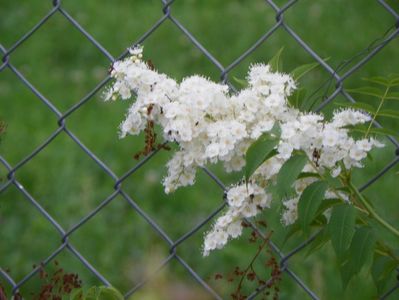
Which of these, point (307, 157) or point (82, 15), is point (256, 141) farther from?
point (82, 15)

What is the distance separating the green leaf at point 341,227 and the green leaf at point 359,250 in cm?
4

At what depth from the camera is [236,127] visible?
1.59 m

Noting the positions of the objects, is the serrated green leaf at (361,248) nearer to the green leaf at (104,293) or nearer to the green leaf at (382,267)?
the green leaf at (382,267)

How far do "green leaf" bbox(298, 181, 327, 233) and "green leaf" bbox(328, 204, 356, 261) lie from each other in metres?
0.03

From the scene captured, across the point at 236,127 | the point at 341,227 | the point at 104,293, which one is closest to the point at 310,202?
the point at 341,227

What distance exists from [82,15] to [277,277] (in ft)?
10.4

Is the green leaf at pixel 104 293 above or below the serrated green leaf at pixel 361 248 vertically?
above

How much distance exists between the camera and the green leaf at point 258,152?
1.53 metres

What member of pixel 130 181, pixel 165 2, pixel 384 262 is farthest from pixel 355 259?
pixel 130 181

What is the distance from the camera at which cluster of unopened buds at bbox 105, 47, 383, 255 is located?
5.16ft

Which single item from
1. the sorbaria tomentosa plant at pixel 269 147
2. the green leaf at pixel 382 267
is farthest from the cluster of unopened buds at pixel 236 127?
the green leaf at pixel 382 267

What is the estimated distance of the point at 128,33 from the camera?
4.57 metres

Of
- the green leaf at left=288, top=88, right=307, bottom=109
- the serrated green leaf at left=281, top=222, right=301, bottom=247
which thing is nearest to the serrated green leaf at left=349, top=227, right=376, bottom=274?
the serrated green leaf at left=281, top=222, right=301, bottom=247

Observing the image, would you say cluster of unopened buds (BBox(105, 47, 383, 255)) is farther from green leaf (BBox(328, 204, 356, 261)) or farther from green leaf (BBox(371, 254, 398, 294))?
green leaf (BBox(371, 254, 398, 294))
